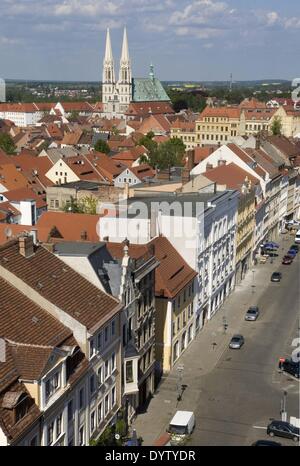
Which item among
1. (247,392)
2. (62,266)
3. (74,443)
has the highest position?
(62,266)

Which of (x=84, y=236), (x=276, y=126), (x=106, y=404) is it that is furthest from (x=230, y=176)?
(x=276, y=126)

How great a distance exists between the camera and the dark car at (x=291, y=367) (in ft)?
160

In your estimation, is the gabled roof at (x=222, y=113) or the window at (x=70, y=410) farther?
the gabled roof at (x=222, y=113)

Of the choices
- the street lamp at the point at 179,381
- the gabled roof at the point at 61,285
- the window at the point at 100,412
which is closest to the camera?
the gabled roof at the point at 61,285

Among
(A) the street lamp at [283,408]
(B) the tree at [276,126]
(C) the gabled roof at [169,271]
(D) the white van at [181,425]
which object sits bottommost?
(A) the street lamp at [283,408]

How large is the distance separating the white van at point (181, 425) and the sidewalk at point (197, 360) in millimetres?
993

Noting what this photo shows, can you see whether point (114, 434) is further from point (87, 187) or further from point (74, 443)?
point (87, 187)

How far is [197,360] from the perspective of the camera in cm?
5141

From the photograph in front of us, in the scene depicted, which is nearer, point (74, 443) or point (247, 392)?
point (74, 443)

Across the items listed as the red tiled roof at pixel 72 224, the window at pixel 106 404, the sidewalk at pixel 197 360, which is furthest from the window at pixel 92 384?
the red tiled roof at pixel 72 224

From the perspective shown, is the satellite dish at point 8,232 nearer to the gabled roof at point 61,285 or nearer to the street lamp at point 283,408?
the gabled roof at point 61,285
